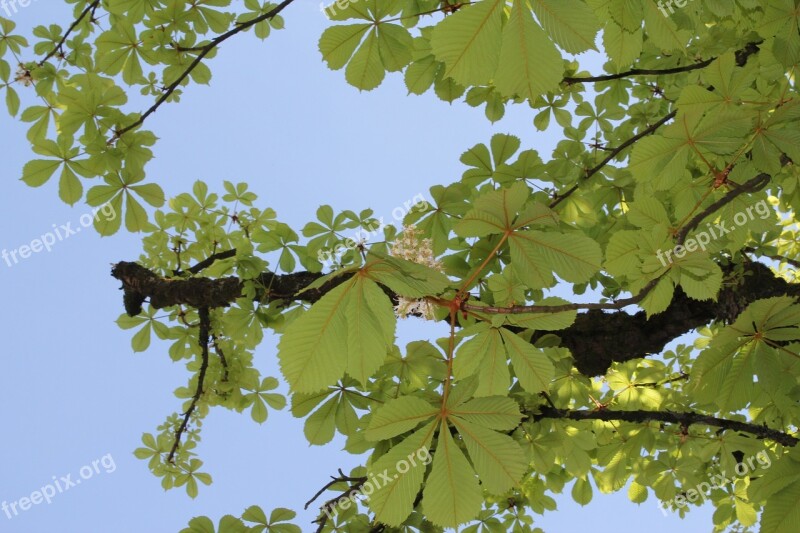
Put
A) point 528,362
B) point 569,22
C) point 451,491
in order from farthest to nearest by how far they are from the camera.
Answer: point 528,362
point 451,491
point 569,22

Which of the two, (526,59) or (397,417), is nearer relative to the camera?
(526,59)

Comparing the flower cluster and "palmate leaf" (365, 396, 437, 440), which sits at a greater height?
the flower cluster

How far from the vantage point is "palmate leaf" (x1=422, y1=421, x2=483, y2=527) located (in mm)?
1149

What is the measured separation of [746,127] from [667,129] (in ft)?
0.58

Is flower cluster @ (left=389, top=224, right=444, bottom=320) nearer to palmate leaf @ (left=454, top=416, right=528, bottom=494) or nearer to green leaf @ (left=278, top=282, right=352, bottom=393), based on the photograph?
palmate leaf @ (left=454, top=416, right=528, bottom=494)

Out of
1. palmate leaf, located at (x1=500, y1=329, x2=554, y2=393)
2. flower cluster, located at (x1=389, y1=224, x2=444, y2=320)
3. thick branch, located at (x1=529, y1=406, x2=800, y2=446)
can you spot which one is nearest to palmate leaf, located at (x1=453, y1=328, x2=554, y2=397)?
palmate leaf, located at (x1=500, y1=329, x2=554, y2=393)

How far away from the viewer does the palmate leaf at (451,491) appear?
115cm

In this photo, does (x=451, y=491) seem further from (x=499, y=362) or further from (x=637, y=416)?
(x=637, y=416)

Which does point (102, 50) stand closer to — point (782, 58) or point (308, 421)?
point (308, 421)

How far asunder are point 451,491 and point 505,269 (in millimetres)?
794

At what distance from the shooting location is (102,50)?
2.90m

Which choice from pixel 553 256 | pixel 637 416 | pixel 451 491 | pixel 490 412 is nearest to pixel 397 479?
pixel 451 491

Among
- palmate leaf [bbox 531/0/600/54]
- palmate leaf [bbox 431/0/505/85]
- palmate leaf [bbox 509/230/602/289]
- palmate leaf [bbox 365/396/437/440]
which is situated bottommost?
palmate leaf [bbox 365/396/437/440]

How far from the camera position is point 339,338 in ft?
3.26
